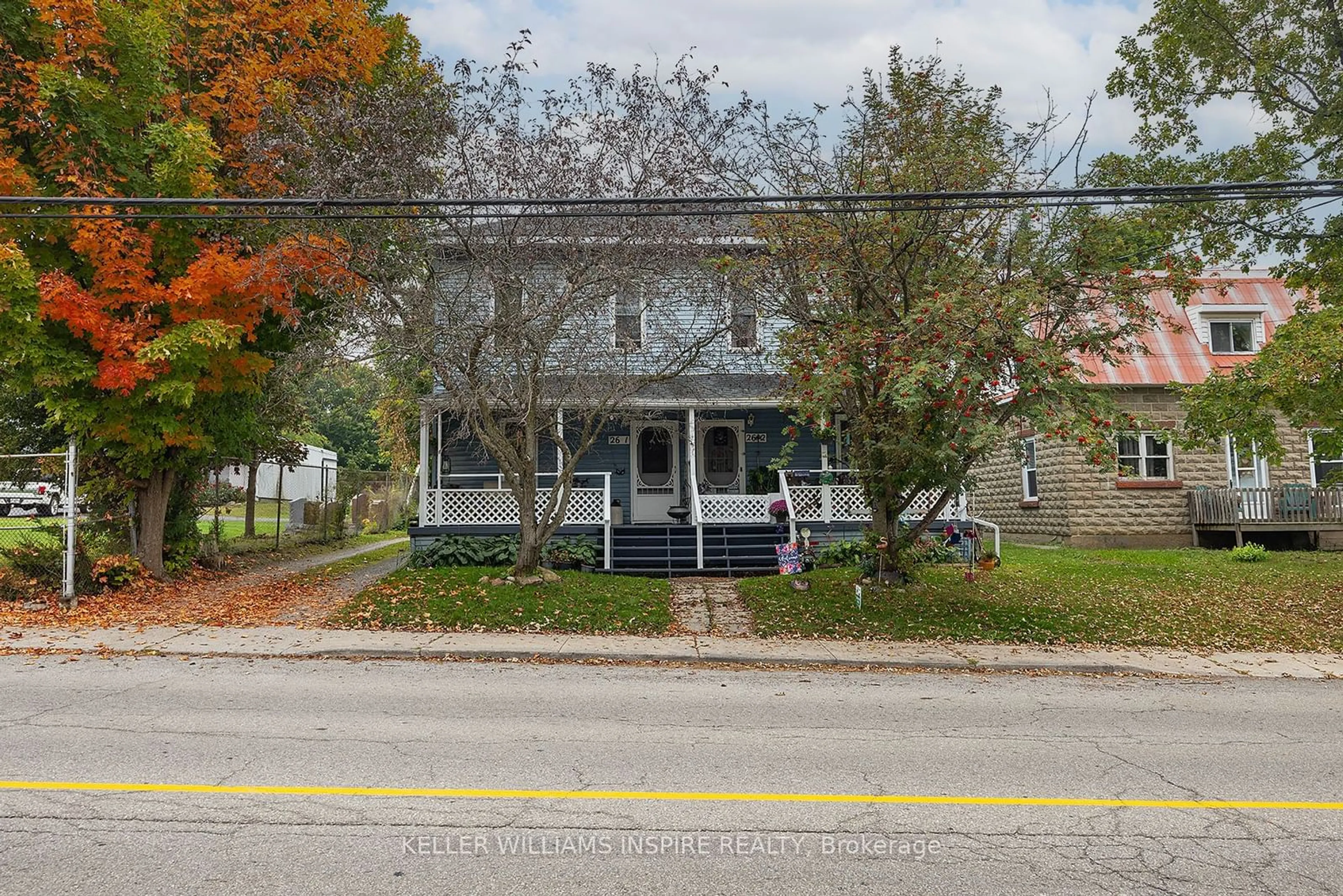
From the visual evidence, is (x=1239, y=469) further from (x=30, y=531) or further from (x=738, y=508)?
(x=30, y=531)

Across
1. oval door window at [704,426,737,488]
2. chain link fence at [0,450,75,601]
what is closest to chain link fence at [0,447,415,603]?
chain link fence at [0,450,75,601]

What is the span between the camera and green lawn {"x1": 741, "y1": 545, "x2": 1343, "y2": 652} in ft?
37.3

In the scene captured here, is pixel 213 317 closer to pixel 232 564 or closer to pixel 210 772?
pixel 232 564

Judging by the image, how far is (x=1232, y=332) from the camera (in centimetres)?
2205

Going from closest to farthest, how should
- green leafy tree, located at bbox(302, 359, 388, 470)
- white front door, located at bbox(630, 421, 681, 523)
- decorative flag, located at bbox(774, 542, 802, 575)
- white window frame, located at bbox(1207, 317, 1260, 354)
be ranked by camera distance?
green leafy tree, located at bbox(302, 359, 388, 470) → decorative flag, located at bbox(774, 542, 802, 575) → white front door, located at bbox(630, 421, 681, 523) → white window frame, located at bbox(1207, 317, 1260, 354)

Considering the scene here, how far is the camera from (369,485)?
31188 millimetres

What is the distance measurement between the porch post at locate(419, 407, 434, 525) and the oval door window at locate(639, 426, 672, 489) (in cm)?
487

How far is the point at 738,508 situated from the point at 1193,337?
1369 cm

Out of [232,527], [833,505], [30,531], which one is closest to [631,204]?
[833,505]

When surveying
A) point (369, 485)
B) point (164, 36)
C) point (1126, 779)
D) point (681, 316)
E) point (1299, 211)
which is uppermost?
point (164, 36)

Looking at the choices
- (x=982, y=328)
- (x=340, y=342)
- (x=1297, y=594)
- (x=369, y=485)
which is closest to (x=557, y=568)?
(x=340, y=342)

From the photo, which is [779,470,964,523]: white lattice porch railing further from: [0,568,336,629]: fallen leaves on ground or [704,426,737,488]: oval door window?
[0,568,336,629]: fallen leaves on ground

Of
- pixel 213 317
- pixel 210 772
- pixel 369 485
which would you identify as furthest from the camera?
pixel 369 485

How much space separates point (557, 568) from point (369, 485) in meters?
18.1
